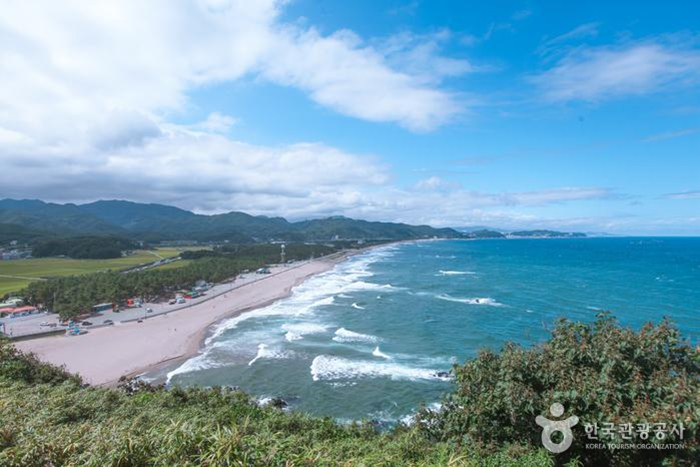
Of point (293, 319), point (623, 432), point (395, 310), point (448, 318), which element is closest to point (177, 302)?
point (293, 319)

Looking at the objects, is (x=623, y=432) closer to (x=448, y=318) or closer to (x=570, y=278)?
(x=448, y=318)

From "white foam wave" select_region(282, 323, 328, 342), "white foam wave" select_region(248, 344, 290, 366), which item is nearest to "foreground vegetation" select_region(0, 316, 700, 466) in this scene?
"white foam wave" select_region(248, 344, 290, 366)

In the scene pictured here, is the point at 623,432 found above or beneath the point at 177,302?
above

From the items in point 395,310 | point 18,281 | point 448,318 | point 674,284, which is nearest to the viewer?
point 448,318

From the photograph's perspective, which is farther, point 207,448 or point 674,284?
point 674,284

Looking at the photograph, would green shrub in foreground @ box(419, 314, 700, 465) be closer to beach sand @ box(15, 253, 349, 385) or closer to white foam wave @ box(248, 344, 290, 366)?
white foam wave @ box(248, 344, 290, 366)

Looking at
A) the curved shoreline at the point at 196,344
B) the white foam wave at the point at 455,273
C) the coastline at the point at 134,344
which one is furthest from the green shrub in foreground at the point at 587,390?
the white foam wave at the point at 455,273

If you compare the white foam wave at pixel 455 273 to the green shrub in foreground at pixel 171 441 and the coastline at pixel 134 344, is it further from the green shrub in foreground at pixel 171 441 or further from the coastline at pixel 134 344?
the green shrub in foreground at pixel 171 441
